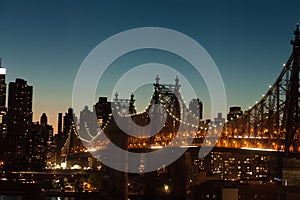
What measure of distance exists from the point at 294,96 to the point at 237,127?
8.02 meters

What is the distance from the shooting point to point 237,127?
5397cm

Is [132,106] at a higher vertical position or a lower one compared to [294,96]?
higher

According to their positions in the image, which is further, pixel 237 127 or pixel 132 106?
pixel 132 106

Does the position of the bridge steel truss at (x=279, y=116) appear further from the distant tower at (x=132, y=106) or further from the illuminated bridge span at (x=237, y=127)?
the distant tower at (x=132, y=106)

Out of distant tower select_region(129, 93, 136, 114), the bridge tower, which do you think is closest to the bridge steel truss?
the bridge tower

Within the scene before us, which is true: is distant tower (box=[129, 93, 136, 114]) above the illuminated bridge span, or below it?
above

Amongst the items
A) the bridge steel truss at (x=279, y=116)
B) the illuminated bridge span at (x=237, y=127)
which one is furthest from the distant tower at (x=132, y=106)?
the bridge steel truss at (x=279, y=116)

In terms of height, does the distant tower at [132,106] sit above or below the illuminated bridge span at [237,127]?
above

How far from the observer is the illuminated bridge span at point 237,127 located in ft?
155

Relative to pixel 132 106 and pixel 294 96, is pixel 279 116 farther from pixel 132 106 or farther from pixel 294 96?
pixel 132 106

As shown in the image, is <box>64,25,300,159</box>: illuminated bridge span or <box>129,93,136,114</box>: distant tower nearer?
<box>64,25,300,159</box>: illuminated bridge span

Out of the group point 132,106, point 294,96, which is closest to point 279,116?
point 294,96

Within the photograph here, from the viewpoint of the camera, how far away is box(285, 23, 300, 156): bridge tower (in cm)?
4566

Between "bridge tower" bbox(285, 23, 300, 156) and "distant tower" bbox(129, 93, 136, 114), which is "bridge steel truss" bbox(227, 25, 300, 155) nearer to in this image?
"bridge tower" bbox(285, 23, 300, 156)
